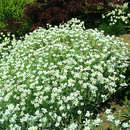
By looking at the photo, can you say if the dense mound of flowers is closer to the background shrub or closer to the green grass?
the background shrub

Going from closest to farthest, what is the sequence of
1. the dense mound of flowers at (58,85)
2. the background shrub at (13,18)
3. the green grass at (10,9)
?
the dense mound of flowers at (58,85) → the background shrub at (13,18) → the green grass at (10,9)

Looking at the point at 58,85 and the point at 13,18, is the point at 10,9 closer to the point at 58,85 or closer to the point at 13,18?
the point at 13,18

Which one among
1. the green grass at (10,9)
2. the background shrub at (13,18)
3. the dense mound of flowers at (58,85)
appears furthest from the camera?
the green grass at (10,9)

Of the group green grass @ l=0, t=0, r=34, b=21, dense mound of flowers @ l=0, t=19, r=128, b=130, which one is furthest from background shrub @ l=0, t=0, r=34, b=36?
dense mound of flowers @ l=0, t=19, r=128, b=130

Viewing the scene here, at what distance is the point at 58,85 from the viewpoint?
4.22m

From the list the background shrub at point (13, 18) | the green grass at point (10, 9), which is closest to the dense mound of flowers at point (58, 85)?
the background shrub at point (13, 18)

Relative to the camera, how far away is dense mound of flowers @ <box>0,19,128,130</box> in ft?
11.6

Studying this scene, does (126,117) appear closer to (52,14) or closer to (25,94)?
(25,94)

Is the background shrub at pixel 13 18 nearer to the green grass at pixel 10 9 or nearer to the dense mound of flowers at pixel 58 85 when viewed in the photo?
the green grass at pixel 10 9

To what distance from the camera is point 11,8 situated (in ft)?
29.2

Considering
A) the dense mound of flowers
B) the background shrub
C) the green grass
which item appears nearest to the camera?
the dense mound of flowers

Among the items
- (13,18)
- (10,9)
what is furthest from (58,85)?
(10,9)

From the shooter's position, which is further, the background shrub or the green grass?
the green grass

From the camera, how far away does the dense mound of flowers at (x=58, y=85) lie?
11.6 ft
